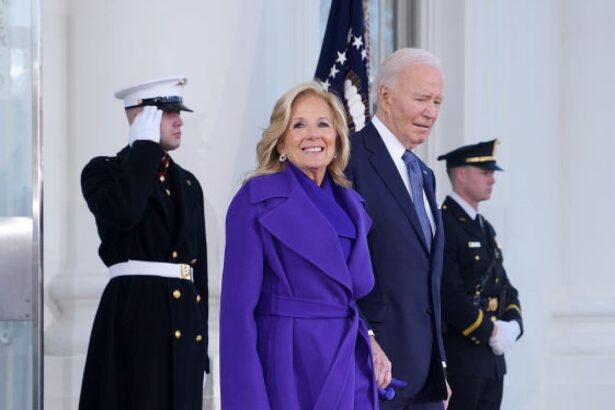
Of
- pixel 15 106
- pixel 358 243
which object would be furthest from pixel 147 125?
pixel 358 243

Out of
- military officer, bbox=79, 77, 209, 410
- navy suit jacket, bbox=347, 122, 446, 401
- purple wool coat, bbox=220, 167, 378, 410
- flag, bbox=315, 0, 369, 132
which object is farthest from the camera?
flag, bbox=315, 0, 369, 132

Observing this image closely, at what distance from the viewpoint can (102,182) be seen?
4.93 metres

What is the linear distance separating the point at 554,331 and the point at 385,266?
15.3 feet

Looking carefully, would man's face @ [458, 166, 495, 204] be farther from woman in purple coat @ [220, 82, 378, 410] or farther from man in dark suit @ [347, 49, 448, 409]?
woman in purple coat @ [220, 82, 378, 410]

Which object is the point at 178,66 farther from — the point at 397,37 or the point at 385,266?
the point at 397,37

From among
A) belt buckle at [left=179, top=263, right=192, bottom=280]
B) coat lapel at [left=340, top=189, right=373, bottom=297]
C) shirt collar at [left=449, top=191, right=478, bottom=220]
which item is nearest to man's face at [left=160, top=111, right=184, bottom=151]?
belt buckle at [left=179, top=263, right=192, bottom=280]

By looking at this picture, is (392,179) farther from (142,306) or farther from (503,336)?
(503,336)

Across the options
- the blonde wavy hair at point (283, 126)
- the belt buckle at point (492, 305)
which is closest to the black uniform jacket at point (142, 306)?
the blonde wavy hair at point (283, 126)

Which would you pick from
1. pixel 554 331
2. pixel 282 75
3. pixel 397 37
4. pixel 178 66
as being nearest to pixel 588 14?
pixel 397 37

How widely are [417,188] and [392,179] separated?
141 millimetres

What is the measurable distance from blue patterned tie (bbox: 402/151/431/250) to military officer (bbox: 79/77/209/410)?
0.83 metres

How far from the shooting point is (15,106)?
16.9ft

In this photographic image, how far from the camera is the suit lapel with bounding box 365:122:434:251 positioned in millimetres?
4832

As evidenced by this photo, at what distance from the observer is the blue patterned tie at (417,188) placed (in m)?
4.92
